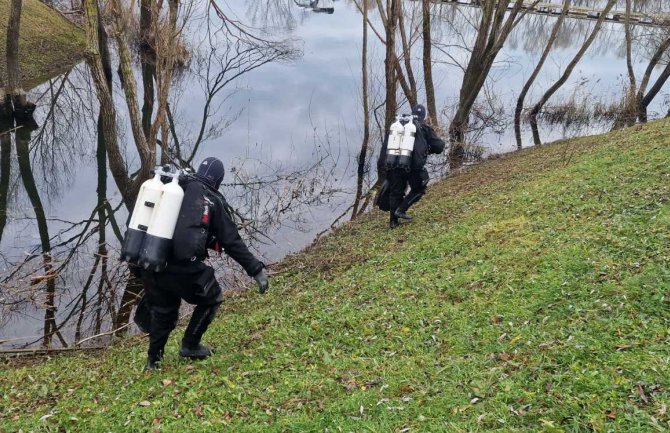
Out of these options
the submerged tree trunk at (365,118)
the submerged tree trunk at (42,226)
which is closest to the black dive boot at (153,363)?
the submerged tree trunk at (42,226)

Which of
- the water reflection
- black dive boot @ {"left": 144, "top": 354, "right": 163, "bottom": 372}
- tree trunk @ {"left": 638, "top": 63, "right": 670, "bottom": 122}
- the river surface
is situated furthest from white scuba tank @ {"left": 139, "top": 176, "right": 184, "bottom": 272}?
the water reflection

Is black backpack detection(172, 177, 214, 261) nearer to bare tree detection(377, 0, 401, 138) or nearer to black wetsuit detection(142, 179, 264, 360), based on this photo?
black wetsuit detection(142, 179, 264, 360)

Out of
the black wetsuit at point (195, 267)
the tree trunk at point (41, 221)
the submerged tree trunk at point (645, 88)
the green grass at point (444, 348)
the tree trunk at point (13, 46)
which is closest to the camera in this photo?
the green grass at point (444, 348)

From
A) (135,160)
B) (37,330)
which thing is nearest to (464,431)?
(37,330)

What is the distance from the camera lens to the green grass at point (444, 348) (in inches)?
165

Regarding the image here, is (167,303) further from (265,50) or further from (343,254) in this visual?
(265,50)

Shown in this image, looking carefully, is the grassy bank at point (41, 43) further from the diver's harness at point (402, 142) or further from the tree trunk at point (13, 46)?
the diver's harness at point (402, 142)

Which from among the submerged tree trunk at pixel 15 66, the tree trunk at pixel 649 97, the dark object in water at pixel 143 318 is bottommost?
the dark object in water at pixel 143 318

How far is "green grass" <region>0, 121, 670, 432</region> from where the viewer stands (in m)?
4.19

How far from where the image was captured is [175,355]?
6.26m

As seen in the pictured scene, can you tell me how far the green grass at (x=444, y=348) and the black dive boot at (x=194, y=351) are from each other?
0.46 ft

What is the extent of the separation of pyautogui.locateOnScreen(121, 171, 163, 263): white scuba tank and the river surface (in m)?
5.05

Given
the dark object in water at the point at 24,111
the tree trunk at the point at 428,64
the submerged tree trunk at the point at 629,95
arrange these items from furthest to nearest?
1. the submerged tree trunk at the point at 629,95
2. the dark object in water at the point at 24,111
3. the tree trunk at the point at 428,64

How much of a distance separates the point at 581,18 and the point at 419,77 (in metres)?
25.5
